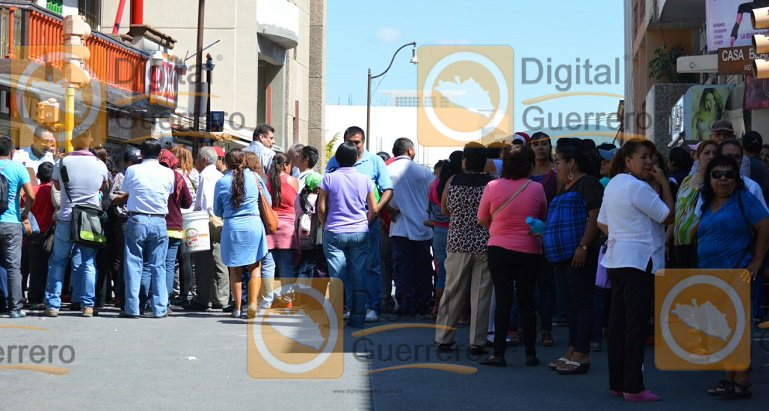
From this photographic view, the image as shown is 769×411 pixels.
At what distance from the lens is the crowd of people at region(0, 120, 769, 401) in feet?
25.5

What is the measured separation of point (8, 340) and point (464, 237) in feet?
13.8

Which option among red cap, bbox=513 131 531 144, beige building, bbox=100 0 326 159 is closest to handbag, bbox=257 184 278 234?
red cap, bbox=513 131 531 144

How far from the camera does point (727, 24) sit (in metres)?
18.8

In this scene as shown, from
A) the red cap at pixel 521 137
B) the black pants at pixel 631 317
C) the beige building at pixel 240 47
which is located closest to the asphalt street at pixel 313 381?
the black pants at pixel 631 317

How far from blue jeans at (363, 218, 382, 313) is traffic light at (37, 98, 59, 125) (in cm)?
1030

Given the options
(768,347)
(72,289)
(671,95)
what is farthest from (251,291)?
(671,95)

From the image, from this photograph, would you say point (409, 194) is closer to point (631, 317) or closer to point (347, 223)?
point (347, 223)

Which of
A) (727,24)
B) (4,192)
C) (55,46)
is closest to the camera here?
(4,192)

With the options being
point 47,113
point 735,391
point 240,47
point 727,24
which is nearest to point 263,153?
point 735,391

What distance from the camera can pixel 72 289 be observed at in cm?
1274

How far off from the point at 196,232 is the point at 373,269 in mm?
2451

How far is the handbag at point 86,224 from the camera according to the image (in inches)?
474

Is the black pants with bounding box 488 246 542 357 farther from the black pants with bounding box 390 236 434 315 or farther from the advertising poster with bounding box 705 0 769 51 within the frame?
the advertising poster with bounding box 705 0 769 51

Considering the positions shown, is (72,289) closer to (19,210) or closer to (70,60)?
(19,210)
